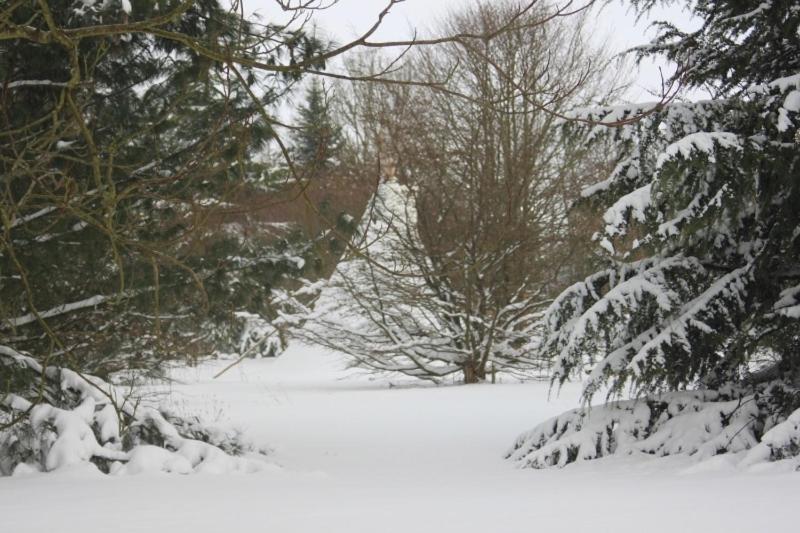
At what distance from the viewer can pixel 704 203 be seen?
4941mm

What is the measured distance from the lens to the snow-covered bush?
5.34 meters

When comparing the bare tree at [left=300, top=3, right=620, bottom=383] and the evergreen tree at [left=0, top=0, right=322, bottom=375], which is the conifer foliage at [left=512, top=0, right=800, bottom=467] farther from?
the bare tree at [left=300, top=3, right=620, bottom=383]

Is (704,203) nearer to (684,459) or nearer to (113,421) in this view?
(684,459)

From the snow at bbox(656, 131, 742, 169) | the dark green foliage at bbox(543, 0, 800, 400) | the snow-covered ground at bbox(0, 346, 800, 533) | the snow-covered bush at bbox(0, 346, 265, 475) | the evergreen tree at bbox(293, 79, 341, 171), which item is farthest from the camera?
the snow-covered bush at bbox(0, 346, 265, 475)

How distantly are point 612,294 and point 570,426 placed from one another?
121 cm

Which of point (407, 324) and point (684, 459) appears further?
point (407, 324)

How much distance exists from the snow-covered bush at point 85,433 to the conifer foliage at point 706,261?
2.44 metres

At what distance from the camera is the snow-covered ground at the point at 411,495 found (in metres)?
3.33

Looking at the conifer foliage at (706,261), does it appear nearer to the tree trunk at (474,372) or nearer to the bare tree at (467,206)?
the bare tree at (467,206)

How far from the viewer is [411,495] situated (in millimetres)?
4324


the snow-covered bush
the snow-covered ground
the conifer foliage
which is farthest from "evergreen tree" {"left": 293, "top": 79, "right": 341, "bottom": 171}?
the snow-covered bush

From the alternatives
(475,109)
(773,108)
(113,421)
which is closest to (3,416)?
(113,421)

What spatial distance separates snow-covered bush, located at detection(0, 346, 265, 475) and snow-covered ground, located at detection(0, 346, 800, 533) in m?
0.23

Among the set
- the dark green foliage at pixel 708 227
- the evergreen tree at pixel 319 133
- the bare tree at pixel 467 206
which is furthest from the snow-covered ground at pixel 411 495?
the bare tree at pixel 467 206
